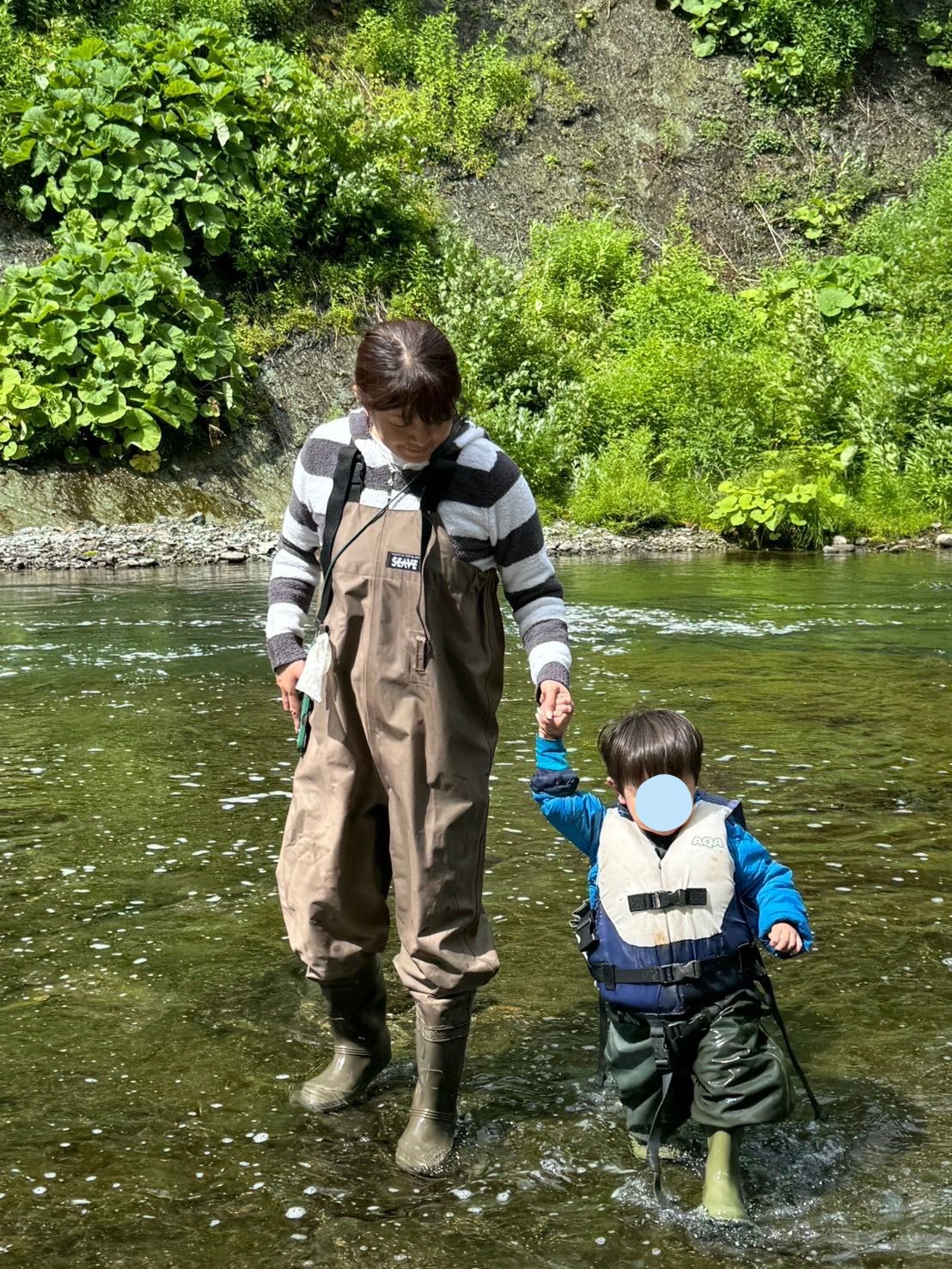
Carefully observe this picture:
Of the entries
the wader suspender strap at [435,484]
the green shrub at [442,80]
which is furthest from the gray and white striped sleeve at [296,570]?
the green shrub at [442,80]

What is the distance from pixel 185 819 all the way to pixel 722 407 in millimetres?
17126

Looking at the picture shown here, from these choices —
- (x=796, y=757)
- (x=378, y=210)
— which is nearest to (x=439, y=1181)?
(x=796, y=757)

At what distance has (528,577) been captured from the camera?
320 centimetres

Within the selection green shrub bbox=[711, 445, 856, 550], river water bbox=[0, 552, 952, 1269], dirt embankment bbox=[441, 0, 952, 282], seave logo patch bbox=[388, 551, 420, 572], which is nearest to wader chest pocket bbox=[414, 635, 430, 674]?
seave logo patch bbox=[388, 551, 420, 572]

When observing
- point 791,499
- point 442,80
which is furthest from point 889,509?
point 442,80

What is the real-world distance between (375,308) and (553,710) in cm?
2009

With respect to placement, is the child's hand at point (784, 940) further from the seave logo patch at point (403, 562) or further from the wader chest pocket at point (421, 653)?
the seave logo patch at point (403, 562)

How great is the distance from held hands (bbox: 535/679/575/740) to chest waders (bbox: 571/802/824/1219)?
1.27ft

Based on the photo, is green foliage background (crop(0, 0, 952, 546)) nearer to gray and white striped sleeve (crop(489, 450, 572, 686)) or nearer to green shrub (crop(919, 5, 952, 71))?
green shrub (crop(919, 5, 952, 71))

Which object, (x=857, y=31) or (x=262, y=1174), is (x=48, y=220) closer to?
(x=857, y=31)

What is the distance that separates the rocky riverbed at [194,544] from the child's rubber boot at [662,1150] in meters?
14.7

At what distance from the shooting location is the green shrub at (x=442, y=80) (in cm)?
2608

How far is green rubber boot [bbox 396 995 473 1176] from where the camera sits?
9.61ft

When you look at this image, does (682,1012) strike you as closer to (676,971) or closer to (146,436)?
(676,971)
